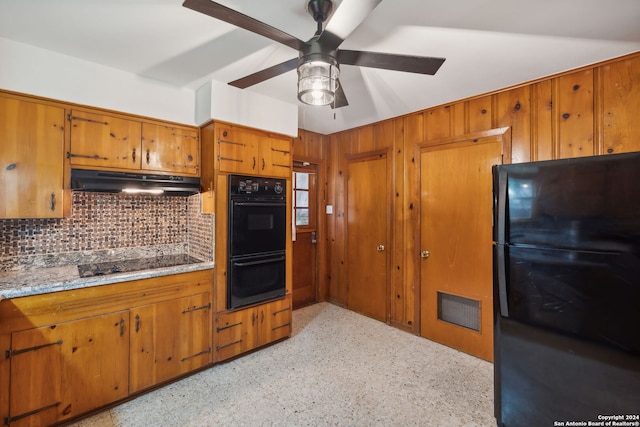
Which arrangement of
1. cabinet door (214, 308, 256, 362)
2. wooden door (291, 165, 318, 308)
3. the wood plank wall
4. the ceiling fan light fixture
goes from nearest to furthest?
the ceiling fan light fixture < the wood plank wall < cabinet door (214, 308, 256, 362) < wooden door (291, 165, 318, 308)

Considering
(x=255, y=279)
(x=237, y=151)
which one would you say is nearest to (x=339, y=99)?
(x=237, y=151)

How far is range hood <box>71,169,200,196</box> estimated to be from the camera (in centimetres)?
218

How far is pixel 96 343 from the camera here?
2033 millimetres

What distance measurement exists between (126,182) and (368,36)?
2.13 m

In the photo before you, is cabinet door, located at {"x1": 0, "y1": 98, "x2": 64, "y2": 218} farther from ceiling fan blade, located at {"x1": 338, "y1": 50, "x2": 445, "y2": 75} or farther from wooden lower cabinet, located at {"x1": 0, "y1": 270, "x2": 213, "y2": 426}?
ceiling fan blade, located at {"x1": 338, "y1": 50, "x2": 445, "y2": 75}

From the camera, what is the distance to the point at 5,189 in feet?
6.54

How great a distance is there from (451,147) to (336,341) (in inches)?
94.4

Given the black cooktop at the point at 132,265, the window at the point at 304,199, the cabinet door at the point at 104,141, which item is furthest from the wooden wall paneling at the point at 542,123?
the cabinet door at the point at 104,141

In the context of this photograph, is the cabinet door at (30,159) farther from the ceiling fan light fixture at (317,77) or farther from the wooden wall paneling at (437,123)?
the wooden wall paneling at (437,123)

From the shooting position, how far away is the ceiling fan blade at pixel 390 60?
5.15ft

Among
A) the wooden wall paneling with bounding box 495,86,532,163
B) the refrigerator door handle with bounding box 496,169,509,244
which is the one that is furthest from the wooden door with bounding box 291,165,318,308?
the refrigerator door handle with bounding box 496,169,509,244

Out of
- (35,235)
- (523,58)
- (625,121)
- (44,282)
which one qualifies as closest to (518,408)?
(625,121)

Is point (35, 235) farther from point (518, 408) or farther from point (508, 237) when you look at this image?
point (518, 408)

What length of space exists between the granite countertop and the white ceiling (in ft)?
5.37
